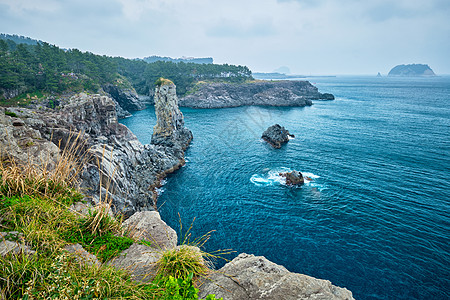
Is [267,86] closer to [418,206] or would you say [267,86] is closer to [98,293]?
[418,206]

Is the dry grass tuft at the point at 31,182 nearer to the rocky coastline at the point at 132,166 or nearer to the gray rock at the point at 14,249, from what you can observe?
the rocky coastline at the point at 132,166

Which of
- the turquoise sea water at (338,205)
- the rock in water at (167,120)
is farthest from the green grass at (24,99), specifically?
the turquoise sea water at (338,205)

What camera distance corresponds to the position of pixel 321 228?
29.4 m

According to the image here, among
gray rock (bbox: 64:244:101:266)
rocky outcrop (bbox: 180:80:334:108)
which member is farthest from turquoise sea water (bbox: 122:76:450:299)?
rocky outcrop (bbox: 180:80:334:108)

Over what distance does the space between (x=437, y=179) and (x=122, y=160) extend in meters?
55.0

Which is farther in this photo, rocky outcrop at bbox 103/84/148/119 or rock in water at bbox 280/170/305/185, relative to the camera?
rocky outcrop at bbox 103/84/148/119

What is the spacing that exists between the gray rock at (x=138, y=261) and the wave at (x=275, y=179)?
115ft

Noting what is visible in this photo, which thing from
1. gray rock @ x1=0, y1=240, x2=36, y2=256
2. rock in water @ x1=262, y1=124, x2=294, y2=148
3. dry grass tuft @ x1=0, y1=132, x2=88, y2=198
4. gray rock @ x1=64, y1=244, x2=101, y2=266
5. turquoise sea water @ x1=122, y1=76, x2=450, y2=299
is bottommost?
turquoise sea water @ x1=122, y1=76, x2=450, y2=299

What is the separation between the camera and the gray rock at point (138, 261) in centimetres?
586

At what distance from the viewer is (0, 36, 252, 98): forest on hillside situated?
220ft

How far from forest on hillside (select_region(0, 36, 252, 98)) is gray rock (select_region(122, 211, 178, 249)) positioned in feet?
250

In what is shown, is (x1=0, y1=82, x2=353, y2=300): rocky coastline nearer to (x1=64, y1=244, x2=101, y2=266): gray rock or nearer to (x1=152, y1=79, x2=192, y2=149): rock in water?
(x1=152, y1=79, x2=192, y2=149): rock in water

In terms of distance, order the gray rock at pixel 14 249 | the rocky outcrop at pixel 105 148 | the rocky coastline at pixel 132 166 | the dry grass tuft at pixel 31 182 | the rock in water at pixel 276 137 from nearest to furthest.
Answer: the gray rock at pixel 14 249
the rocky coastline at pixel 132 166
the dry grass tuft at pixel 31 182
the rocky outcrop at pixel 105 148
the rock in water at pixel 276 137

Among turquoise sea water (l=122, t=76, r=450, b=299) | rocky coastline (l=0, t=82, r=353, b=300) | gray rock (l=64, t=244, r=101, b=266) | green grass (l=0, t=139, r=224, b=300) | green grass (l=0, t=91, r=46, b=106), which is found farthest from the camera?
green grass (l=0, t=91, r=46, b=106)
